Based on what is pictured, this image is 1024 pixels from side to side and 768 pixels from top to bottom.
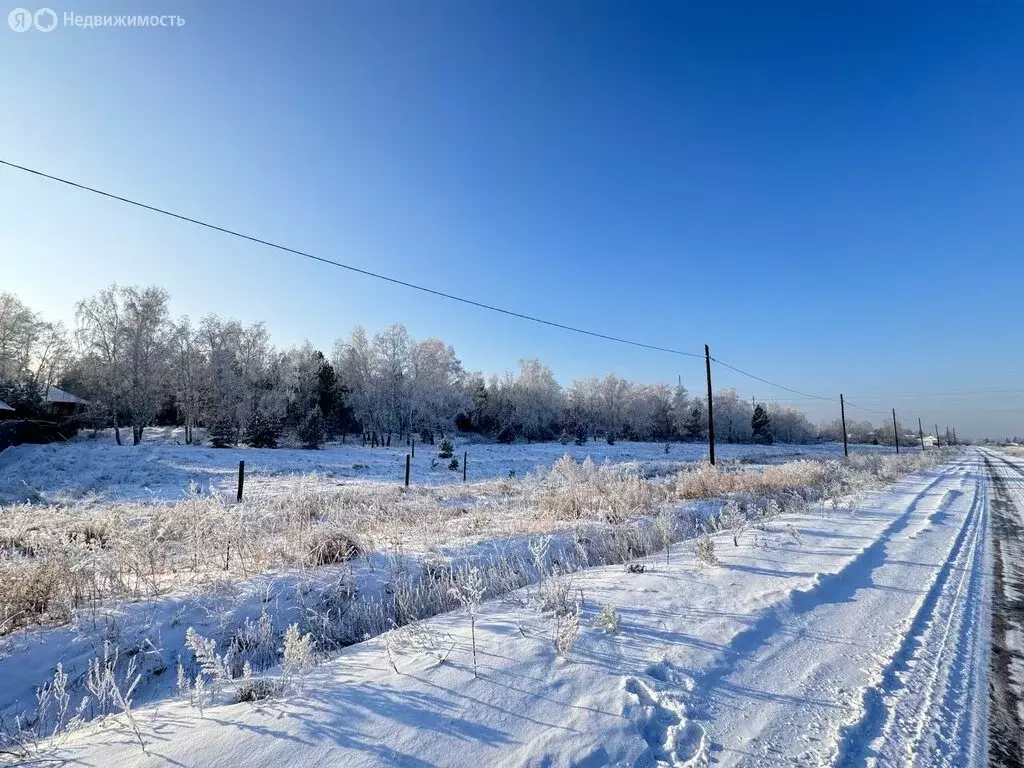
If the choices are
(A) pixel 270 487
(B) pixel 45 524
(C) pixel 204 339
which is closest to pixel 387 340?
(C) pixel 204 339

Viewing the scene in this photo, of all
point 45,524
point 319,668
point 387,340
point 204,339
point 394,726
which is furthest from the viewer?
point 387,340

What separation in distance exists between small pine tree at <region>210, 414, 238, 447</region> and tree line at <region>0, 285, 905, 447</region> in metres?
0.11

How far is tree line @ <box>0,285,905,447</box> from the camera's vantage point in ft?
111

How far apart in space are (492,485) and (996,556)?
13392 millimetres

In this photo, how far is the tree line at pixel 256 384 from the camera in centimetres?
3381

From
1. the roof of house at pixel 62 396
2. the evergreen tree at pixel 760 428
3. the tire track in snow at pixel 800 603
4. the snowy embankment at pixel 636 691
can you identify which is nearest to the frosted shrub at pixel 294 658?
the snowy embankment at pixel 636 691

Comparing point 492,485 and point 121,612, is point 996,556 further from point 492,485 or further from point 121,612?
point 492,485

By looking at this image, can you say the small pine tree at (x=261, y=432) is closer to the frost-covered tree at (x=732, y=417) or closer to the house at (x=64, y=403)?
the house at (x=64, y=403)

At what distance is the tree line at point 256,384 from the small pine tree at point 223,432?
105 mm

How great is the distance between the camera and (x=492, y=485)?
56.6ft

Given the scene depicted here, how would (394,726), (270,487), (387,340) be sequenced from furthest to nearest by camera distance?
(387,340) < (270,487) < (394,726)

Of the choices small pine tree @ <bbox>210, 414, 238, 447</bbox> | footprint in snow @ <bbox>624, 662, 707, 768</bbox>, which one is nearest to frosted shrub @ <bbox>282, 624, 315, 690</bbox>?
footprint in snow @ <bbox>624, 662, 707, 768</bbox>

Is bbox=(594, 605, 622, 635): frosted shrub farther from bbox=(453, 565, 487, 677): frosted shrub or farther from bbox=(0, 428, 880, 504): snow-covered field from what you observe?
bbox=(0, 428, 880, 504): snow-covered field

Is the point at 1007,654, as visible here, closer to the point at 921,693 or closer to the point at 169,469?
the point at 921,693
